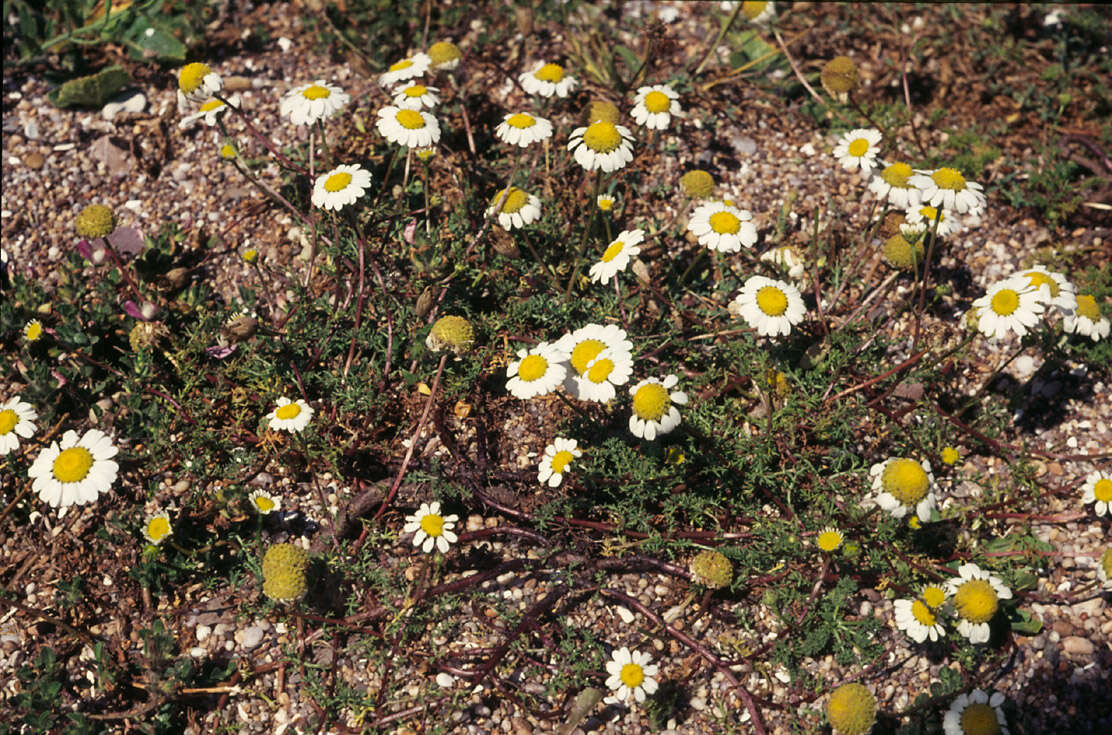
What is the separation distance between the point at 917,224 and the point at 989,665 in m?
1.95

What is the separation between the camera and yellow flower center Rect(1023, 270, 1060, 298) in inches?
147

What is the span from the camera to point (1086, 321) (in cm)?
386

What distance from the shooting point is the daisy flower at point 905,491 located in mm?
3383

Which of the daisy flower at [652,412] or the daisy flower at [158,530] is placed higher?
the daisy flower at [652,412]

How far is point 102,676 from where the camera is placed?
11.1ft

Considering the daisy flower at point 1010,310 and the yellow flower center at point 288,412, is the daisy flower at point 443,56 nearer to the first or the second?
the yellow flower center at point 288,412

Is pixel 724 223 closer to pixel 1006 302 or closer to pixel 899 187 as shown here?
pixel 899 187

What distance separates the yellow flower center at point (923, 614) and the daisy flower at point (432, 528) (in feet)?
5.86

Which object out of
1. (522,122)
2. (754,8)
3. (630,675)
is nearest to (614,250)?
(522,122)

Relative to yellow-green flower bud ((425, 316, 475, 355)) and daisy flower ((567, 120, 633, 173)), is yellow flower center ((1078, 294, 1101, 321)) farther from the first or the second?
yellow-green flower bud ((425, 316, 475, 355))

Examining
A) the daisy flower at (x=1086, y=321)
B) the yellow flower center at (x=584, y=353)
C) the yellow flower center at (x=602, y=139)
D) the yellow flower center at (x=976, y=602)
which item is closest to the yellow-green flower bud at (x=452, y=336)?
the yellow flower center at (x=584, y=353)

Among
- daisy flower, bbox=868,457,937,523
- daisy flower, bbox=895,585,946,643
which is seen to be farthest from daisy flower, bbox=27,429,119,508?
daisy flower, bbox=895,585,946,643

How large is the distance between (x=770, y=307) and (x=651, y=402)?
0.70 meters

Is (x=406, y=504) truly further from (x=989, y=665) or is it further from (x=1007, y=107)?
(x=1007, y=107)
